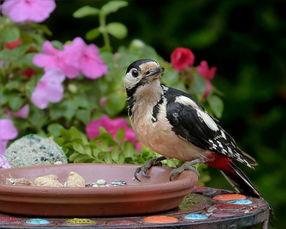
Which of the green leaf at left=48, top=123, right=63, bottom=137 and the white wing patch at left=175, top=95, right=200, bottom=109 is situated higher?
the white wing patch at left=175, top=95, right=200, bottom=109

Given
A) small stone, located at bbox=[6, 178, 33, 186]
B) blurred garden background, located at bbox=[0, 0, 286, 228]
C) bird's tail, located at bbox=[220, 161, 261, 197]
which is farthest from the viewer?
blurred garden background, located at bbox=[0, 0, 286, 228]

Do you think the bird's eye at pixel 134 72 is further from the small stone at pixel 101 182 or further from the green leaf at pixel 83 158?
the green leaf at pixel 83 158

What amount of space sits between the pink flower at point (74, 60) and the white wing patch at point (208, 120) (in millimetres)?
921

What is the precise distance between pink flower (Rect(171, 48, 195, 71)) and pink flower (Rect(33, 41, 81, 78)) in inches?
16.2

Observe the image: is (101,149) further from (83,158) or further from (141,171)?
(141,171)

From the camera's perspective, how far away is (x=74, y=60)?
341cm

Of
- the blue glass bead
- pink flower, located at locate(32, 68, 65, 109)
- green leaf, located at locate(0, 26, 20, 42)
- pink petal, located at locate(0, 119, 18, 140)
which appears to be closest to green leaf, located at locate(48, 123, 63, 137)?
pink flower, located at locate(32, 68, 65, 109)

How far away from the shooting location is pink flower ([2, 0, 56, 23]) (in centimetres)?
346

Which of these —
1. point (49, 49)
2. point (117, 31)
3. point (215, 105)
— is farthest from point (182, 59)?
point (49, 49)

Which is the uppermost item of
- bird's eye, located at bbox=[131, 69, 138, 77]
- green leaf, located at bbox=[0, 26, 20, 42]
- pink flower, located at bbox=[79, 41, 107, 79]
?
bird's eye, located at bbox=[131, 69, 138, 77]

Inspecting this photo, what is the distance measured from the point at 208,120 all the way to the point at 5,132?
89cm

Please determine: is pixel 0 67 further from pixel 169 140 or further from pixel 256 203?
pixel 256 203

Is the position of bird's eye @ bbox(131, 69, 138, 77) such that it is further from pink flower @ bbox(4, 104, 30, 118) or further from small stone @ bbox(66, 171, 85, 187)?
pink flower @ bbox(4, 104, 30, 118)

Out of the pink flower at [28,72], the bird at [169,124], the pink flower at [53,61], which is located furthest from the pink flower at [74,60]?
the bird at [169,124]
